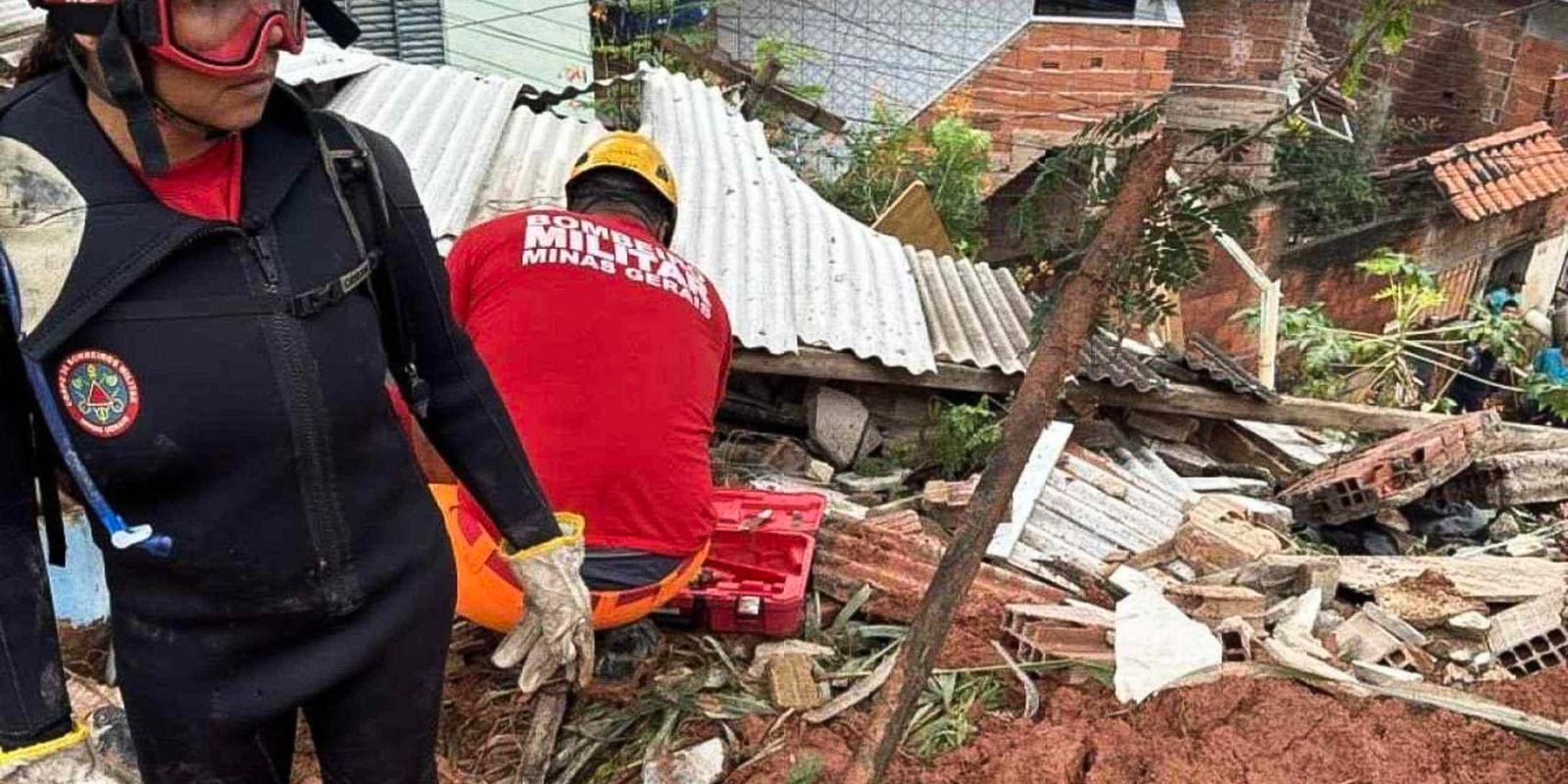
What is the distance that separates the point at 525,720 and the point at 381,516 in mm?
1501

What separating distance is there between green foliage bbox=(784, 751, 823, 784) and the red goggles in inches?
79.0

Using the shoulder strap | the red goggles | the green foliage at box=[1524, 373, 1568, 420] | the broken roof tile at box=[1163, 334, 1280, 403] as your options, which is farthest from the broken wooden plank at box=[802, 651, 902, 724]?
the green foliage at box=[1524, 373, 1568, 420]

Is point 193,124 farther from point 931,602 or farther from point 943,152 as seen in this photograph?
point 943,152

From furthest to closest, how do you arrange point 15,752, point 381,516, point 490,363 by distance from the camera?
point 490,363
point 381,516
point 15,752

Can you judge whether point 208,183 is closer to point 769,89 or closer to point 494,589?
point 494,589

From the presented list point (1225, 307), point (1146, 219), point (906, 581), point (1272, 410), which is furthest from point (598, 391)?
point (1225, 307)

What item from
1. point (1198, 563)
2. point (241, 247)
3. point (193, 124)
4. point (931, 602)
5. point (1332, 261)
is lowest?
point (1332, 261)

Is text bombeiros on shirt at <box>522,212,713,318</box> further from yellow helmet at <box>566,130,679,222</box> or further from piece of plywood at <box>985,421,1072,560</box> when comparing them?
piece of plywood at <box>985,421,1072,560</box>

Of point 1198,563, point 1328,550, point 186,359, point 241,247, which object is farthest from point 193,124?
point 1328,550

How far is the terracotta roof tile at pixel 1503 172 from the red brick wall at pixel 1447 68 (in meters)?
0.77

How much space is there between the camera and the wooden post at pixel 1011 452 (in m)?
2.22

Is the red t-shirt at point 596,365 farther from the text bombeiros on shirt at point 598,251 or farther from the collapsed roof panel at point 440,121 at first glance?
the collapsed roof panel at point 440,121

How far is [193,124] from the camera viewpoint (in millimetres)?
1590

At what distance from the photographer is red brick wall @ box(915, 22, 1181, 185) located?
A: 35.8 ft
